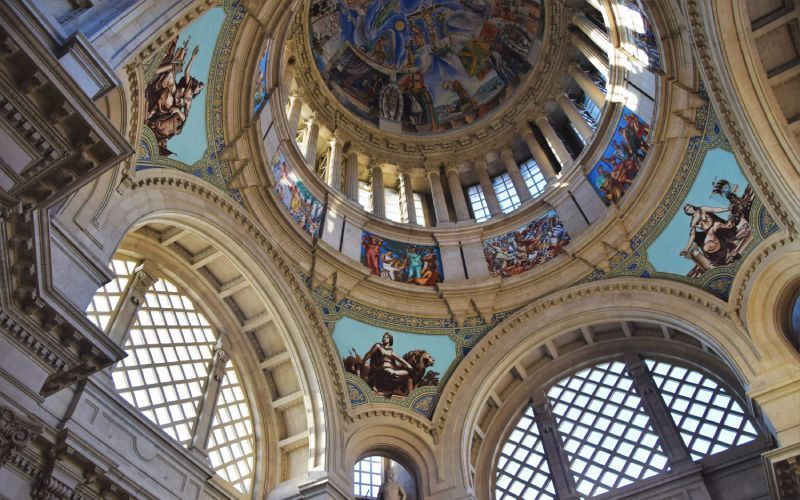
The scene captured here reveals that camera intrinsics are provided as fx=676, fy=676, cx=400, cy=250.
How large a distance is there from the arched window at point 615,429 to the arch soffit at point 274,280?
4.90m

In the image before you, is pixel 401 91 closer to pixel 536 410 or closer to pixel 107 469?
pixel 536 410

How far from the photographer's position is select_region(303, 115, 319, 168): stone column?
19.5 meters

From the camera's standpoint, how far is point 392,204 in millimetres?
21781

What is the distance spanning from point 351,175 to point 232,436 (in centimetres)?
930

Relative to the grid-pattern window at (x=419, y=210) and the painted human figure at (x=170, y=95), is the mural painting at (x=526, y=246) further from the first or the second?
the painted human figure at (x=170, y=95)

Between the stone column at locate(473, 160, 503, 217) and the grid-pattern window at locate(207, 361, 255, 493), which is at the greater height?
the stone column at locate(473, 160, 503, 217)

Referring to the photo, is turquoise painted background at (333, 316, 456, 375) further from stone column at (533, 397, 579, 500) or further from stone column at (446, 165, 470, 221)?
stone column at (446, 165, 470, 221)

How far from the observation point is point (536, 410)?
17.0 meters

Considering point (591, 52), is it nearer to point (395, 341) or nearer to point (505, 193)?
point (505, 193)

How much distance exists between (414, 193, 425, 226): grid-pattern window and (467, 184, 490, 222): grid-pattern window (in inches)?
64.4

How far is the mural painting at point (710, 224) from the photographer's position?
1404cm

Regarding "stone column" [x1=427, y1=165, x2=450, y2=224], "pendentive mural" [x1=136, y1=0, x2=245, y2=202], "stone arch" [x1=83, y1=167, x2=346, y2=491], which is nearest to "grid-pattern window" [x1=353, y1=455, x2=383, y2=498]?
"stone arch" [x1=83, y1=167, x2=346, y2=491]

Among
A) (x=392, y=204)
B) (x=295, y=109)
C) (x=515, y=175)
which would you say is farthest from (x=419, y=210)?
(x=295, y=109)

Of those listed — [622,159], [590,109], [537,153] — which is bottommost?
[622,159]
